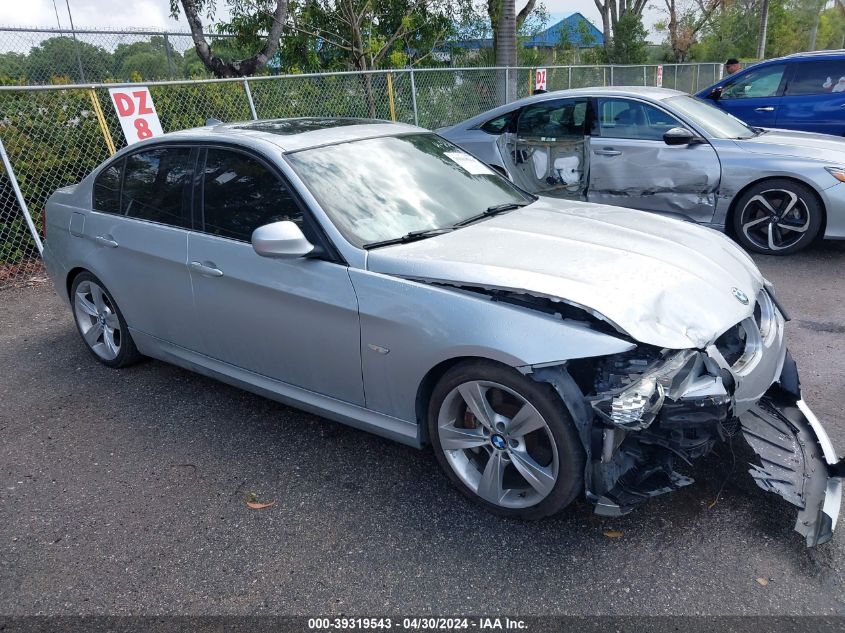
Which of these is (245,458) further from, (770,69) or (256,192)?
(770,69)

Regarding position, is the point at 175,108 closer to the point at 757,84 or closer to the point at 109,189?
the point at 109,189

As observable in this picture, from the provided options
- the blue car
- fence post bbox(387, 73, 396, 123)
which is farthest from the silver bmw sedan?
the blue car

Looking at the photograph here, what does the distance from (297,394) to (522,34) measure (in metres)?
17.8

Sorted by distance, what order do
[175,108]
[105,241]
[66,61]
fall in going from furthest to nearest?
[66,61]
[175,108]
[105,241]

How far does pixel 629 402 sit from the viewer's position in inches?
99.8

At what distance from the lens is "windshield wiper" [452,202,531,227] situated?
3.58m

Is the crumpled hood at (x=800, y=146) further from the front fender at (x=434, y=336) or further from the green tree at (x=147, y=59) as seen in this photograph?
the green tree at (x=147, y=59)

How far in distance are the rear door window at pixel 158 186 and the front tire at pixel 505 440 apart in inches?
77.9

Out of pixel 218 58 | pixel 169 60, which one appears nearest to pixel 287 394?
pixel 218 58

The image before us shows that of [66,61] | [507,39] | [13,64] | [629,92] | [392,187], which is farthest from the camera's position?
[507,39]

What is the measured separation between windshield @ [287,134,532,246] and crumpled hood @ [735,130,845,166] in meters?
3.67

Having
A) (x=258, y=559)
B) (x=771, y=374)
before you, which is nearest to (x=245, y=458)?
(x=258, y=559)

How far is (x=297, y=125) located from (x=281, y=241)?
130cm

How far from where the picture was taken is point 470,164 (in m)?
4.19
